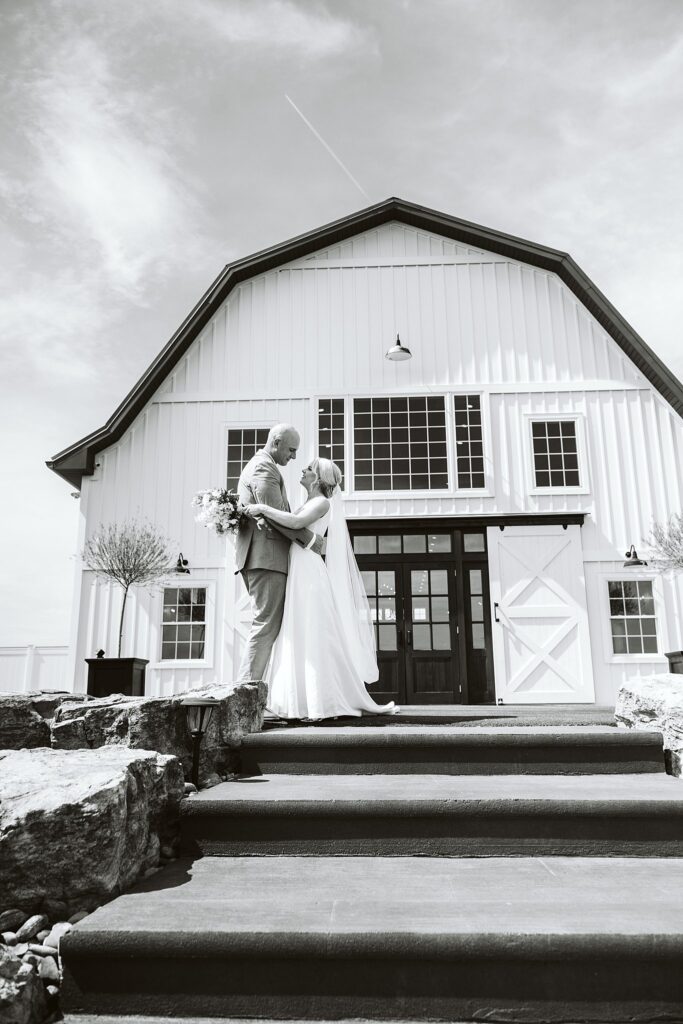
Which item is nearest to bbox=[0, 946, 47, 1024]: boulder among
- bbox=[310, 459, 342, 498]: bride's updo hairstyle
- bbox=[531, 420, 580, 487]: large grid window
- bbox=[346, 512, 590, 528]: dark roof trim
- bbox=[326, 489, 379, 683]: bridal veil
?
bbox=[326, 489, 379, 683]: bridal veil

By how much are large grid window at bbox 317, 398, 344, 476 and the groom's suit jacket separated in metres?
6.07

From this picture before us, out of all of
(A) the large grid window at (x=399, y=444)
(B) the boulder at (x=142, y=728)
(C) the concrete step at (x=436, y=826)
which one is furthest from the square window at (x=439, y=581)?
(C) the concrete step at (x=436, y=826)

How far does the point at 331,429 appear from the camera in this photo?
38.3 ft

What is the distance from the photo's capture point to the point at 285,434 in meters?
5.51

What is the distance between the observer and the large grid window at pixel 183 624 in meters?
10.9

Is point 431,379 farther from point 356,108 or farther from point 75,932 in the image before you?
point 75,932

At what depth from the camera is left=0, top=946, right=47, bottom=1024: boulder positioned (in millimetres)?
2137

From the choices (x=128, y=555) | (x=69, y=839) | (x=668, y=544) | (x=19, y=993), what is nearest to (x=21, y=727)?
(x=69, y=839)

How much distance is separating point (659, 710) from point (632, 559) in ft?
22.5

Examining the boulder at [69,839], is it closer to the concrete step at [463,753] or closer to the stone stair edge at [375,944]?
the stone stair edge at [375,944]

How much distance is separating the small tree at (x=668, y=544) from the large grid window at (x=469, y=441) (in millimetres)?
2573

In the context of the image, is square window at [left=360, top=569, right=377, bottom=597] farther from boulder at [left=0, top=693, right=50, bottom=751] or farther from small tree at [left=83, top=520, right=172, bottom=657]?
boulder at [left=0, top=693, right=50, bottom=751]

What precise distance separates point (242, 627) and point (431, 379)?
4872 mm

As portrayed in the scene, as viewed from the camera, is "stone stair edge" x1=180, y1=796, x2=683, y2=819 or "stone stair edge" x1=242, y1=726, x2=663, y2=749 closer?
"stone stair edge" x1=180, y1=796, x2=683, y2=819
